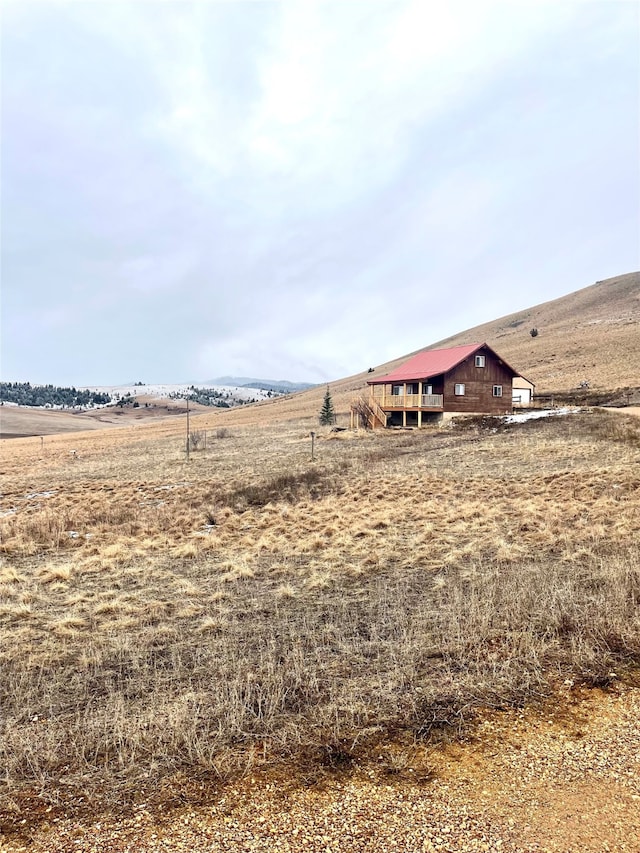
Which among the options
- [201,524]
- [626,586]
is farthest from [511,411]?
[626,586]

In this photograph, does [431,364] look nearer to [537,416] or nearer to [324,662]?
[537,416]

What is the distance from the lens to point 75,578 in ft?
32.6

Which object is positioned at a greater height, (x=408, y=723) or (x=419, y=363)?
(x=419, y=363)

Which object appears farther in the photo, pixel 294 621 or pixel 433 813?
pixel 294 621

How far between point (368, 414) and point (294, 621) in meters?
33.9

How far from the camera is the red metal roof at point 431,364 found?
3866cm

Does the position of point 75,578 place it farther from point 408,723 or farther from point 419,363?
point 419,363

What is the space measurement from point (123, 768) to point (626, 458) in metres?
19.5

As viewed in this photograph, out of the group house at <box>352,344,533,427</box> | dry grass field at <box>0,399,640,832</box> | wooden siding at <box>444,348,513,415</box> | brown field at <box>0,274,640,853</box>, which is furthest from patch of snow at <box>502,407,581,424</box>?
brown field at <box>0,274,640,853</box>

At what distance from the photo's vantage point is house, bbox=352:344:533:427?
3834cm

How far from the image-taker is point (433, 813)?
3.39m

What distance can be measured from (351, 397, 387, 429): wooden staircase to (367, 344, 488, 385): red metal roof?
3036 mm

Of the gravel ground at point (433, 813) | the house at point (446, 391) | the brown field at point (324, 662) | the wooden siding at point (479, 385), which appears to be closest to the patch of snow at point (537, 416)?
the wooden siding at point (479, 385)

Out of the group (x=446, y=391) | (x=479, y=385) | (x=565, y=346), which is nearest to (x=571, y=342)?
(x=565, y=346)
